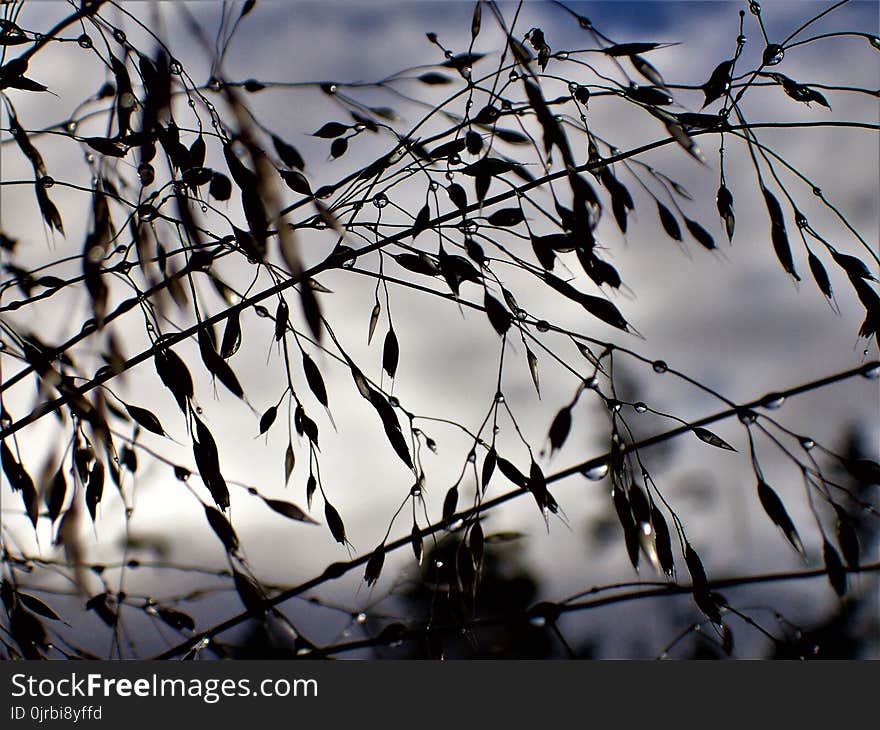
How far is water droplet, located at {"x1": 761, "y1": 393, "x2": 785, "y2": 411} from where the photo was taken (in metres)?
0.98

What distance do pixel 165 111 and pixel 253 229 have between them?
6.0 inches

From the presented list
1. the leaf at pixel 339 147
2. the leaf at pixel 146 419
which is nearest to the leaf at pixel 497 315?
the leaf at pixel 339 147

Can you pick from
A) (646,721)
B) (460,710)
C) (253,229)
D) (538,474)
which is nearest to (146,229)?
(253,229)

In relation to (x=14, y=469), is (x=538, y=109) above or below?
above

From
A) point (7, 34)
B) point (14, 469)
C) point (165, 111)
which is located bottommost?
point (14, 469)

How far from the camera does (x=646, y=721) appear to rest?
1106 millimetres

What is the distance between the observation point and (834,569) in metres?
0.97

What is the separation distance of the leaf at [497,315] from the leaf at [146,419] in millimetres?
581

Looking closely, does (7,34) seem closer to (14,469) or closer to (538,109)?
(14,469)

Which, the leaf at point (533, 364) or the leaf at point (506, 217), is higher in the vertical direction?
the leaf at point (506, 217)

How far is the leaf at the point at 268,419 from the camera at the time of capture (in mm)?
1179

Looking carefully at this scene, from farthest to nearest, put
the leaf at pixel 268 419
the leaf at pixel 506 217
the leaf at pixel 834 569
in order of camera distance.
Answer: the leaf at pixel 268 419 → the leaf at pixel 506 217 → the leaf at pixel 834 569

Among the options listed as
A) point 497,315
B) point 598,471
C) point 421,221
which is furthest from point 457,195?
point 598,471

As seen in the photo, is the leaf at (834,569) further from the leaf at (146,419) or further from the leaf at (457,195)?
the leaf at (146,419)
